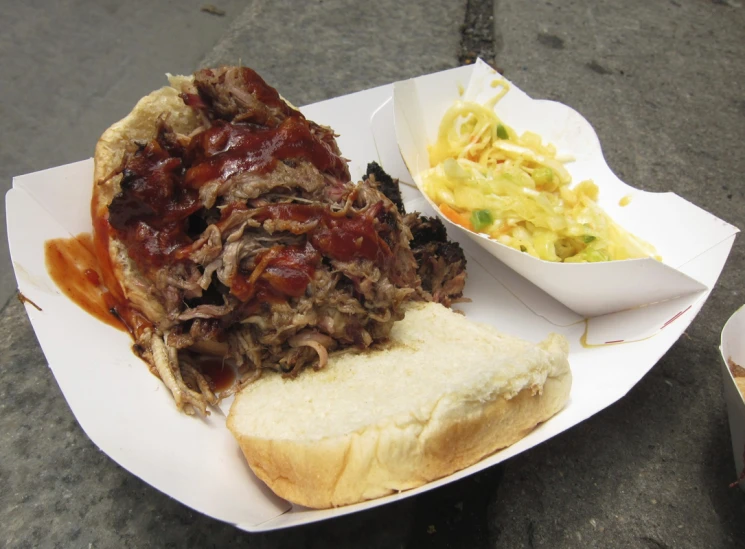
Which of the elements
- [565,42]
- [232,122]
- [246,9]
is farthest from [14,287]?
[565,42]

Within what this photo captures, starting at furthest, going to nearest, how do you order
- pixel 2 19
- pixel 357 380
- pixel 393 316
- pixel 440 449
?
1. pixel 2 19
2. pixel 393 316
3. pixel 357 380
4. pixel 440 449

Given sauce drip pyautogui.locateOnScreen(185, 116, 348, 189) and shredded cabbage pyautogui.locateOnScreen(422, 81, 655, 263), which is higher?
sauce drip pyautogui.locateOnScreen(185, 116, 348, 189)

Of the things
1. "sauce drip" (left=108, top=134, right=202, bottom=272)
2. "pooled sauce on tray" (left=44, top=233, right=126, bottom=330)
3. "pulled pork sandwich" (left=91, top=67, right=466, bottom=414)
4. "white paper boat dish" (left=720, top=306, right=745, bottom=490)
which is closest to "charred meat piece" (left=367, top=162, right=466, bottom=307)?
"pulled pork sandwich" (left=91, top=67, right=466, bottom=414)

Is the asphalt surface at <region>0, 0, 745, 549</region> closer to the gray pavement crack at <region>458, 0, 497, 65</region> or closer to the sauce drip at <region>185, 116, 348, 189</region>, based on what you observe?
the gray pavement crack at <region>458, 0, 497, 65</region>

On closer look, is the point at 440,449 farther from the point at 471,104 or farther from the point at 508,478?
the point at 471,104

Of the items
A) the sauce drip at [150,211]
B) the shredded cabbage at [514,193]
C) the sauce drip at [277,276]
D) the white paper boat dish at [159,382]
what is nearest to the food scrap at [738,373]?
the white paper boat dish at [159,382]

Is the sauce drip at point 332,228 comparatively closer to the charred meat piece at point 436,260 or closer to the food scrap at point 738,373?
the charred meat piece at point 436,260

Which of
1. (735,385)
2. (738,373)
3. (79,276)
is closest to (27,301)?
(79,276)
